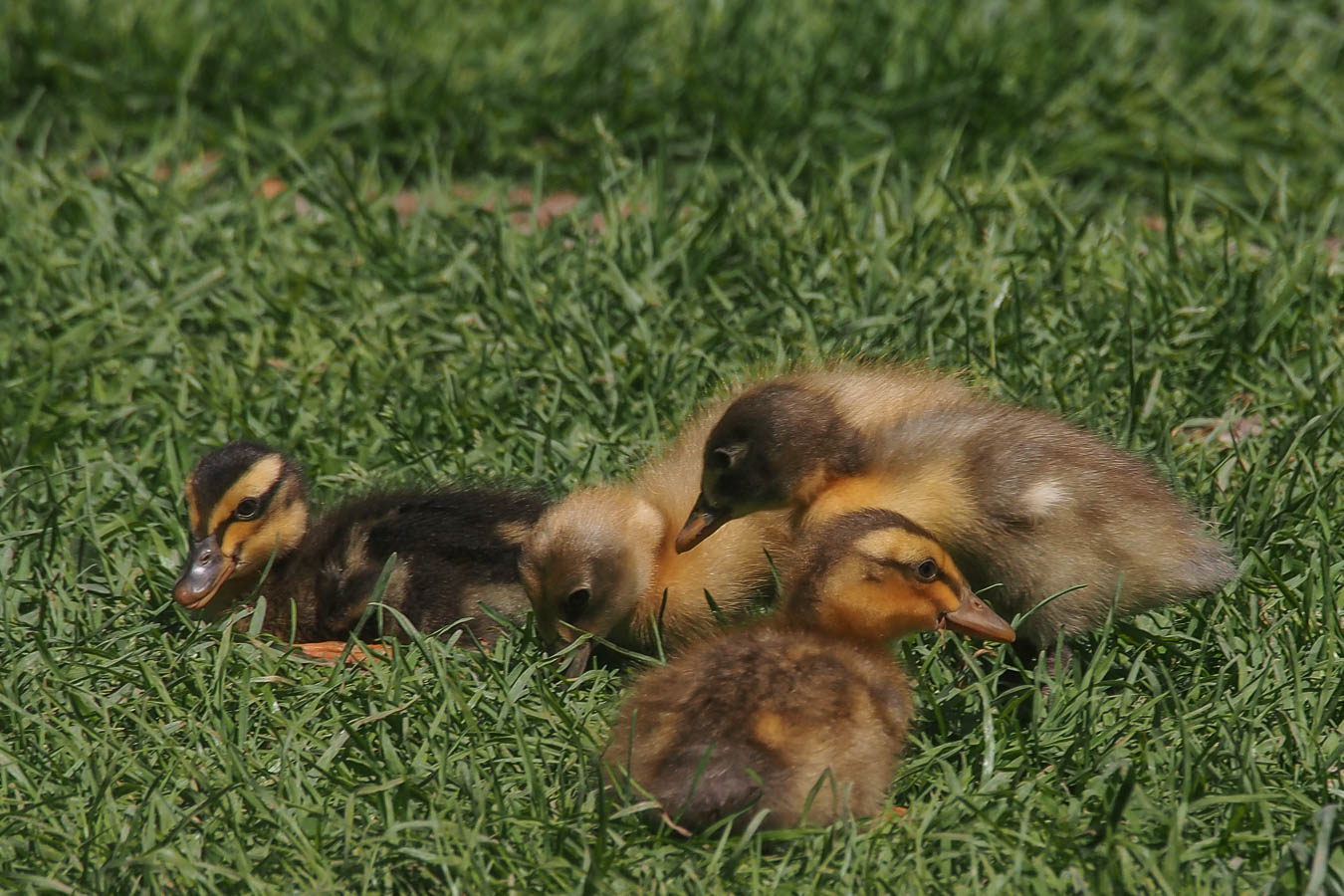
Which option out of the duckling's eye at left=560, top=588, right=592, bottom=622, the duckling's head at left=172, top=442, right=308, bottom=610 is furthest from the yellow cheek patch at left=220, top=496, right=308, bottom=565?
the duckling's eye at left=560, top=588, right=592, bottom=622

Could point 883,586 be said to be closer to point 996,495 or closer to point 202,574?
point 996,495

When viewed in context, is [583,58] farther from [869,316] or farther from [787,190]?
[869,316]

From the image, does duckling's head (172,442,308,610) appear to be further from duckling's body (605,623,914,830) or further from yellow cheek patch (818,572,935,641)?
yellow cheek patch (818,572,935,641)

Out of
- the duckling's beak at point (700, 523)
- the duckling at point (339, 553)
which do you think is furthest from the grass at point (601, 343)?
the duckling's beak at point (700, 523)

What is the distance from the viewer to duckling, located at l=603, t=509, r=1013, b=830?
3.18 m

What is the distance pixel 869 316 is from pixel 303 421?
1.64 m

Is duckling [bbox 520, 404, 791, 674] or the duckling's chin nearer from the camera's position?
duckling [bbox 520, 404, 791, 674]

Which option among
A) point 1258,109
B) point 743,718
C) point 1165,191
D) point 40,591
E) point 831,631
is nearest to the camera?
point 743,718

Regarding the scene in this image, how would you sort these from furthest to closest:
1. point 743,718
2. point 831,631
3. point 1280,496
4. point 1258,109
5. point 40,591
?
point 1258,109
point 1280,496
point 40,591
point 831,631
point 743,718

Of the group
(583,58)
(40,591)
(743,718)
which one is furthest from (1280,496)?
(583,58)

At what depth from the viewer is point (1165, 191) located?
5.26 m

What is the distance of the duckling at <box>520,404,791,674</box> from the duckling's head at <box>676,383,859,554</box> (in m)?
0.14

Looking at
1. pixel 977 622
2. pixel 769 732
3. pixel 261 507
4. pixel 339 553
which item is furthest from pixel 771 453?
pixel 261 507

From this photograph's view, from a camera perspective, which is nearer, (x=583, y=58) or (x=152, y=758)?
(x=152, y=758)
